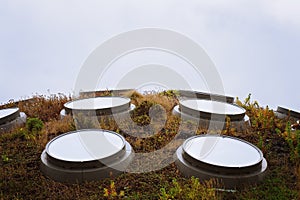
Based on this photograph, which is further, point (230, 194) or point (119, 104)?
point (119, 104)

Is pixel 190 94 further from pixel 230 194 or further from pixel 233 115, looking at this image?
pixel 230 194

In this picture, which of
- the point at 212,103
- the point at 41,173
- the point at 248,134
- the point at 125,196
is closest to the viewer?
the point at 125,196

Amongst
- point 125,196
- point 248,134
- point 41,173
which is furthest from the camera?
point 248,134

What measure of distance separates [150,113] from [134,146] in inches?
70.6

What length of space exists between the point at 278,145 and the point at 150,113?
330 cm

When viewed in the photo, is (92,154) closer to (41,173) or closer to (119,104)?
(41,173)

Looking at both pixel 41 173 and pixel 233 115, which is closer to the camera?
pixel 41 173

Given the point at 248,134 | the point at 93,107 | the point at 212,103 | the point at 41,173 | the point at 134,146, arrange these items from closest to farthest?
the point at 41,173 < the point at 134,146 < the point at 248,134 < the point at 93,107 < the point at 212,103

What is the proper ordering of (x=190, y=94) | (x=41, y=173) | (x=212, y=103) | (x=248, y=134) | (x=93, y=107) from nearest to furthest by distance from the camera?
(x=41, y=173), (x=248, y=134), (x=93, y=107), (x=212, y=103), (x=190, y=94)

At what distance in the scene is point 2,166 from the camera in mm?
→ 5855

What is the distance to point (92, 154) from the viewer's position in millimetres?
5703

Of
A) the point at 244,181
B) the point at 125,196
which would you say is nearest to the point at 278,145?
the point at 244,181

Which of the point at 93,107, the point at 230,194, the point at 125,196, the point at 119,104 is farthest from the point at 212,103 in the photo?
the point at 125,196

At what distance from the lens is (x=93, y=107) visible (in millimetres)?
8188
